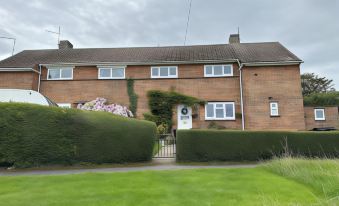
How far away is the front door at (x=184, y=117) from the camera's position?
2069 cm

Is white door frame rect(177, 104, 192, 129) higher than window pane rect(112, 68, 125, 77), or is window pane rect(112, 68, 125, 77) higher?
window pane rect(112, 68, 125, 77)

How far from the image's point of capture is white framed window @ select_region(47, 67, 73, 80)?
22094 mm

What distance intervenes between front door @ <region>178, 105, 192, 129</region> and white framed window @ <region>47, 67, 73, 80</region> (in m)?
9.32

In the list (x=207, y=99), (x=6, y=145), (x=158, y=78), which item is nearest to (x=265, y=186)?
(x=6, y=145)

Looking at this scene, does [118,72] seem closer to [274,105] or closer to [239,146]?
[274,105]

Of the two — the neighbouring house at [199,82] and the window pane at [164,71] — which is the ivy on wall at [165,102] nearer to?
the neighbouring house at [199,82]

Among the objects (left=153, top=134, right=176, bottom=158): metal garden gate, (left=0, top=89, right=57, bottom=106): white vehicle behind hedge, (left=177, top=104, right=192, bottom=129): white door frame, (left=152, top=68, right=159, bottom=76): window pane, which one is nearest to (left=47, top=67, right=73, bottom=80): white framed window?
(left=152, top=68, right=159, bottom=76): window pane

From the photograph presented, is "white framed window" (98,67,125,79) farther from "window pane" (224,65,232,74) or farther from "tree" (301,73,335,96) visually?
"tree" (301,73,335,96)

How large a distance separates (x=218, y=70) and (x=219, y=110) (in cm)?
320

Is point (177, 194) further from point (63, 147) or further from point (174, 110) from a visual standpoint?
point (174, 110)

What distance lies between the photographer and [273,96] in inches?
790

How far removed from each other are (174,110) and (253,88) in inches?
243

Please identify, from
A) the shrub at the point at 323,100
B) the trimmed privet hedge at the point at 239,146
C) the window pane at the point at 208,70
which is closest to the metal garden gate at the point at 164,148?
the trimmed privet hedge at the point at 239,146

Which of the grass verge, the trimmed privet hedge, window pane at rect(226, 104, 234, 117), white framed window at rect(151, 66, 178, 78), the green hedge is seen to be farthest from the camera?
white framed window at rect(151, 66, 178, 78)
